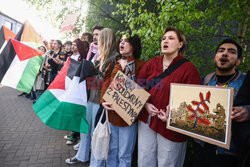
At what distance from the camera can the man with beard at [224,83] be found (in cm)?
143

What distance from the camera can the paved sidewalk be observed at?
2.75m

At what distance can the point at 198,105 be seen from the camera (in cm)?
129

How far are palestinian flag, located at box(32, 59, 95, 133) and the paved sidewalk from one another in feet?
3.09

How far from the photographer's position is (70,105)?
2.38 meters

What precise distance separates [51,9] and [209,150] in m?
7.23

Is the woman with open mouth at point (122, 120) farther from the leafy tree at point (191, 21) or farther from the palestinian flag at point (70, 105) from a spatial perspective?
the palestinian flag at point (70, 105)

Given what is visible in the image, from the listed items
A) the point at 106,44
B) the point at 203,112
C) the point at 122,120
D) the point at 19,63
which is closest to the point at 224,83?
the point at 203,112

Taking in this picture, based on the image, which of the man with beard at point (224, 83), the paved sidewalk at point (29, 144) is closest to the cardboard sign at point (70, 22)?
the paved sidewalk at point (29, 144)

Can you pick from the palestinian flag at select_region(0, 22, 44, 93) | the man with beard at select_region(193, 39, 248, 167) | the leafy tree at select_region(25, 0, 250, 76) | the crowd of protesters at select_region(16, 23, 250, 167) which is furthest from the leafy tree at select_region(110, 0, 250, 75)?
the palestinian flag at select_region(0, 22, 44, 93)

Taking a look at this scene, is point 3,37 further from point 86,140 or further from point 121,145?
point 121,145

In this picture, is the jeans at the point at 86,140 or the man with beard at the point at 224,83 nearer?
the man with beard at the point at 224,83

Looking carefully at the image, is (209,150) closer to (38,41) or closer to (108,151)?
(108,151)

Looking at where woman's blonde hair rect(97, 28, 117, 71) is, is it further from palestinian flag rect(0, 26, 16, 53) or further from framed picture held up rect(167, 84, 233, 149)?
palestinian flag rect(0, 26, 16, 53)

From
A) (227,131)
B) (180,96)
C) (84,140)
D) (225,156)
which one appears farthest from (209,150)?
(84,140)
